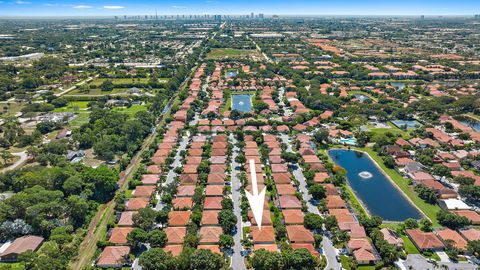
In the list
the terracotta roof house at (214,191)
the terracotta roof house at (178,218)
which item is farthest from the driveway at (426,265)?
the terracotta roof house at (178,218)

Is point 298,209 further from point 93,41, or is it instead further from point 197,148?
point 93,41

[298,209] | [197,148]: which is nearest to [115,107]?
[197,148]

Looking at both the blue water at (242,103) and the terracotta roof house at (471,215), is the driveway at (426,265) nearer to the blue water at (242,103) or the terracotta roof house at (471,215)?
the terracotta roof house at (471,215)

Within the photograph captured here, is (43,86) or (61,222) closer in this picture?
(61,222)

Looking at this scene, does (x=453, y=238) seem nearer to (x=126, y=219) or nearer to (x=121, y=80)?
(x=126, y=219)

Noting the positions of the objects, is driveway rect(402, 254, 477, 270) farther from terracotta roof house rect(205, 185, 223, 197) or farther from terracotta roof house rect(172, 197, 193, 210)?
terracotta roof house rect(172, 197, 193, 210)

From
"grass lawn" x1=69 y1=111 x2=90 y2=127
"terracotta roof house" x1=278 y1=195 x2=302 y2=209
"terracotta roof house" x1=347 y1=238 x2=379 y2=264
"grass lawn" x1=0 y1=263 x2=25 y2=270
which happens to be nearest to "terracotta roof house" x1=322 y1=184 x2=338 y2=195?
"terracotta roof house" x1=278 y1=195 x2=302 y2=209

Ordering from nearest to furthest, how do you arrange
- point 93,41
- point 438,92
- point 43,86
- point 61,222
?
point 61,222, point 438,92, point 43,86, point 93,41
